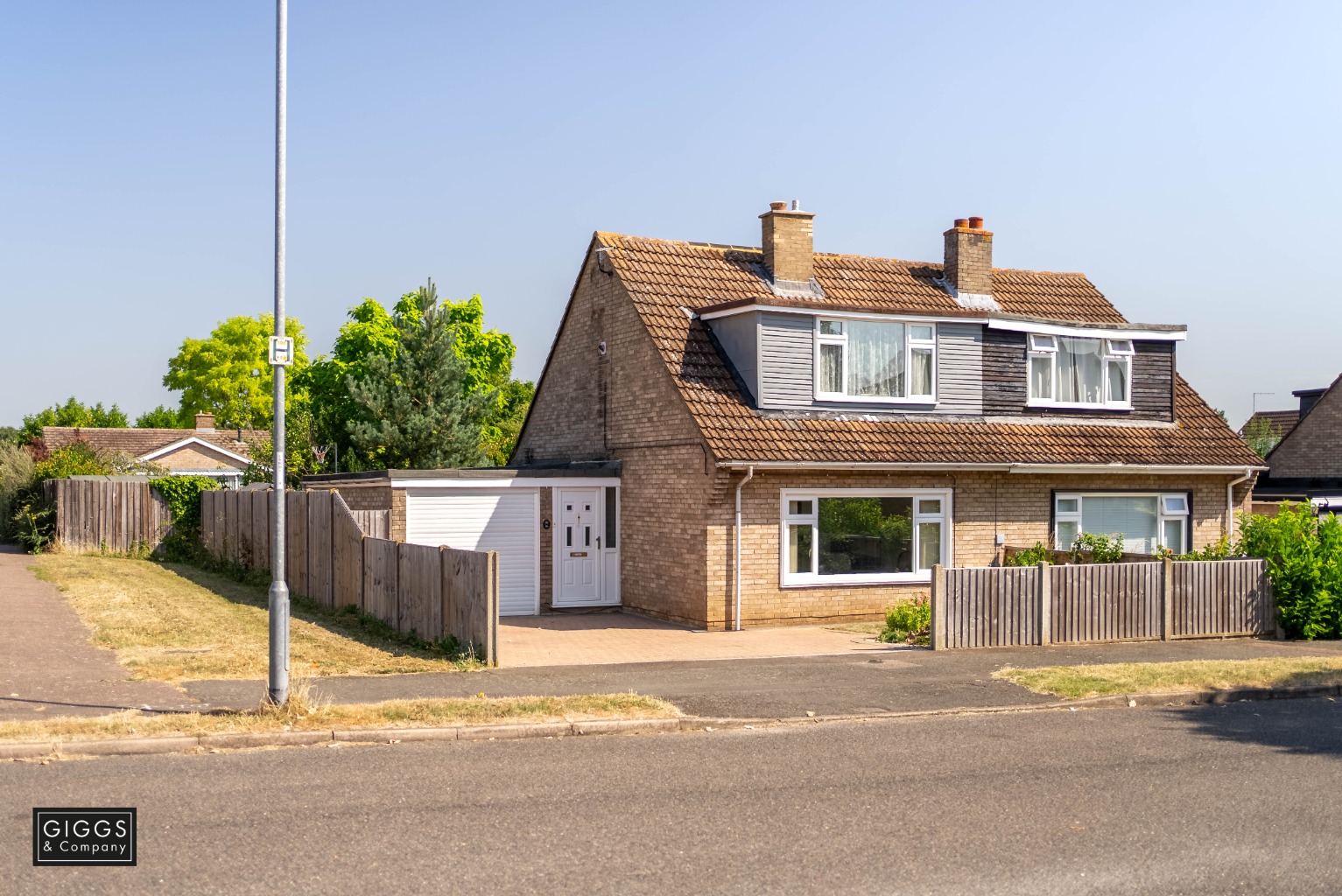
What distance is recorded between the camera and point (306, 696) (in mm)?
11133

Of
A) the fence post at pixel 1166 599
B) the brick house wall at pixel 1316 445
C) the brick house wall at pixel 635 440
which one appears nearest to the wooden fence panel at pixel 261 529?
the brick house wall at pixel 635 440

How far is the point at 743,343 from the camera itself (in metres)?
21.2


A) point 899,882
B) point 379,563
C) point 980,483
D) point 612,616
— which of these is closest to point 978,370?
point 980,483

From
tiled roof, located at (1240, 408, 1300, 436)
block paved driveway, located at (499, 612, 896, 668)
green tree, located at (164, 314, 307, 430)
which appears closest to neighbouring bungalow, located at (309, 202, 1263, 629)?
block paved driveway, located at (499, 612, 896, 668)

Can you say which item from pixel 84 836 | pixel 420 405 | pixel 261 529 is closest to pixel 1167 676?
pixel 84 836

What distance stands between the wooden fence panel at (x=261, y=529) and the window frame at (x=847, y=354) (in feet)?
36.9

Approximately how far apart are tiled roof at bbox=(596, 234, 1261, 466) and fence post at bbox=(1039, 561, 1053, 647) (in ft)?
12.3

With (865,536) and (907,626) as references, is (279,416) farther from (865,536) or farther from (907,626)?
(865,536)

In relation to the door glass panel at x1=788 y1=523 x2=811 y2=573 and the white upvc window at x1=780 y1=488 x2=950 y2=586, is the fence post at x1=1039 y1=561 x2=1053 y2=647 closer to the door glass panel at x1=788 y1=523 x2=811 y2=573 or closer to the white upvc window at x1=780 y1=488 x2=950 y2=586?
the white upvc window at x1=780 y1=488 x2=950 y2=586

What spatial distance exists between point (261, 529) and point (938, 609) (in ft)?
47.8

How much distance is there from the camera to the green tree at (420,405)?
1544 inches

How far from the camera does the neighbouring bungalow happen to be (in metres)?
20.4

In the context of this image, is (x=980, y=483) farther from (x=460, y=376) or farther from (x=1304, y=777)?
(x=460, y=376)

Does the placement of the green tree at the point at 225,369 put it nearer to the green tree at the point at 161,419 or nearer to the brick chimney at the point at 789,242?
the green tree at the point at 161,419
